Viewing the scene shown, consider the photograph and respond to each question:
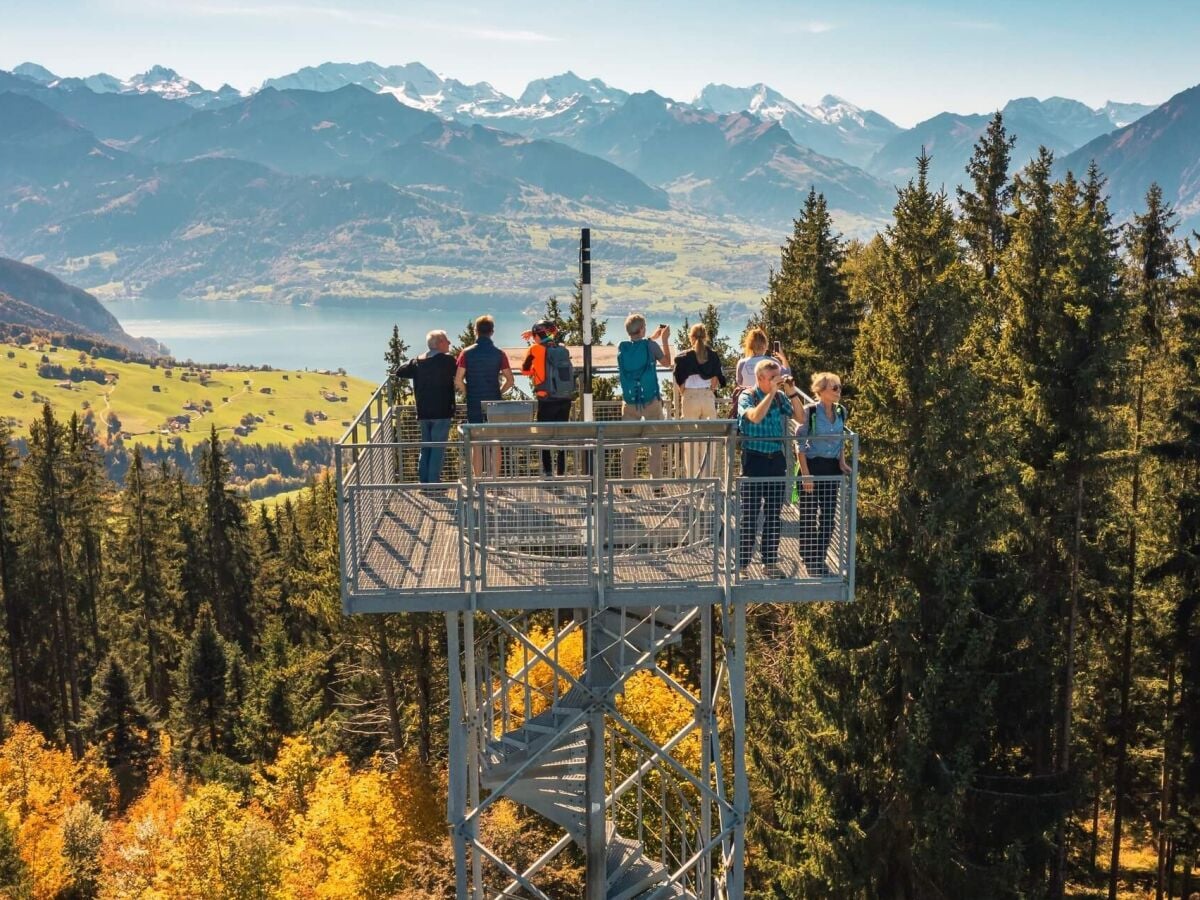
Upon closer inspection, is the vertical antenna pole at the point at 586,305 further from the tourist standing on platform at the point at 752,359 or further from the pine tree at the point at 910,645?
the pine tree at the point at 910,645

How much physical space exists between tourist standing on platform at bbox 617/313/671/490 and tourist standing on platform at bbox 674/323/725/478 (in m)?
0.48

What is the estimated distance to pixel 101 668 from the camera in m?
44.2

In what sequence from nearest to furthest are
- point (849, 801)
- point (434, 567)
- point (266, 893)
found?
1. point (434, 567)
2. point (849, 801)
3. point (266, 893)

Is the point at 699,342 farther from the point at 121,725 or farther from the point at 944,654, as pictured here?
the point at 121,725

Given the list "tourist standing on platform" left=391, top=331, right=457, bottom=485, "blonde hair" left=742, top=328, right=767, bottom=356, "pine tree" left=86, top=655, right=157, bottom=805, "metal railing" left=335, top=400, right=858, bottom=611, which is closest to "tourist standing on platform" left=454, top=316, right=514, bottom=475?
"tourist standing on platform" left=391, top=331, right=457, bottom=485

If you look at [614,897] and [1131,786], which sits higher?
[614,897]

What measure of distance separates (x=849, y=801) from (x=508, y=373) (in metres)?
11.1

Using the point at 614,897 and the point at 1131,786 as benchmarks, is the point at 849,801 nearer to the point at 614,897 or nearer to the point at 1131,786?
the point at 614,897

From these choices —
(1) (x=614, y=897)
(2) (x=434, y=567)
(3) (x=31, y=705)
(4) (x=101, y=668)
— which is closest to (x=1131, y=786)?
(1) (x=614, y=897)

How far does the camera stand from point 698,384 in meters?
13.3

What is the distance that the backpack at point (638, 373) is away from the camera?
13.7 metres

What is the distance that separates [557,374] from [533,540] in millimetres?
3068

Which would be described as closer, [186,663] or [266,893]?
[266,893]

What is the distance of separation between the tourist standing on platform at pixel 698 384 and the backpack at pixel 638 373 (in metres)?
0.50
